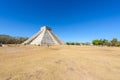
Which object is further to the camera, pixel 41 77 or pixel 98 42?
pixel 98 42

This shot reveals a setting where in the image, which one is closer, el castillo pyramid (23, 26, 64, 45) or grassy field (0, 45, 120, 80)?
grassy field (0, 45, 120, 80)

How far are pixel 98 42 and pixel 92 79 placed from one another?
227 ft

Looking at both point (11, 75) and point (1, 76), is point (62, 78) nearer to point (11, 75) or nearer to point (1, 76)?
point (11, 75)

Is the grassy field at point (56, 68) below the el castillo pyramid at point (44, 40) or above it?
below

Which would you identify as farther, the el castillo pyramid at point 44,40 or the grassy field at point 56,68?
the el castillo pyramid at point 44,40

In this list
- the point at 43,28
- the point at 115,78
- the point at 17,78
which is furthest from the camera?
the point at 43,28

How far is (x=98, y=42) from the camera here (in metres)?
70.1

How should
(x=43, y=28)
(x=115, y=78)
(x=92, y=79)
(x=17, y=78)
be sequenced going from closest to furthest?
(x=17, y=78) → (x=92, y=79) → (x=115, y=78) → (x=43, y=28)

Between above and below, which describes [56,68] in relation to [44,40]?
below

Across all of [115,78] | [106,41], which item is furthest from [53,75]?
[106,41]

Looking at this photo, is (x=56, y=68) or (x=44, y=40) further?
(x=44, y=40)

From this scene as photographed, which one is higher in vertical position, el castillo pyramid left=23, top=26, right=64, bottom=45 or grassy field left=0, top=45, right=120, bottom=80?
el castillo pyramid left=23, top=26, right=64, bottom=45

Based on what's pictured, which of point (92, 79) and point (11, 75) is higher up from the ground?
point (11, 75)

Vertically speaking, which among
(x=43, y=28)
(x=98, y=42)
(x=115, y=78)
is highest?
(x=43, y=28)
